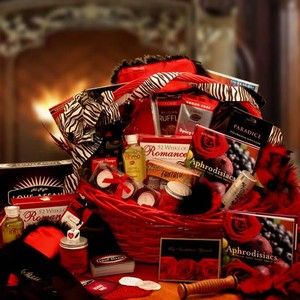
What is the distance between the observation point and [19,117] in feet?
12.8

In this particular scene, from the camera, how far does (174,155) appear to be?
0.79 m

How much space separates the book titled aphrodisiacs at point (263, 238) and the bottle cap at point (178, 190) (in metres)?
0.07

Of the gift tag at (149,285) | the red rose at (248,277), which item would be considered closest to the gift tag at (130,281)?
the gift tag at (149,285)

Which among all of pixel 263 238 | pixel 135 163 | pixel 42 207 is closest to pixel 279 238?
pixel 263 238

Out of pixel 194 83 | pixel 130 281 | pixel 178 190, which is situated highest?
pixel 194 83

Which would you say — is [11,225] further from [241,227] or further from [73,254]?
[241,227]

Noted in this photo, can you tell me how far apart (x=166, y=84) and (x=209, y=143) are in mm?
120

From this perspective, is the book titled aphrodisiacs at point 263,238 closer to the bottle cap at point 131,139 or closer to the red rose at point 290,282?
the red rose at point 290,282

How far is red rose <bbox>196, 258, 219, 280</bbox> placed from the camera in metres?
0.70

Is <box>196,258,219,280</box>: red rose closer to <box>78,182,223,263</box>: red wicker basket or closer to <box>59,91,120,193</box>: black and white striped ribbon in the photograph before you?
<box>78,182,223,263</box>: red wicker basket

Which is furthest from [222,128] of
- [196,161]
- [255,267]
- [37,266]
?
[37,266]

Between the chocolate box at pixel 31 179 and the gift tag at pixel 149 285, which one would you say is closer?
the gift tag at pixel 149 285

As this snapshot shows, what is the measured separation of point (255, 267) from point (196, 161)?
165mm

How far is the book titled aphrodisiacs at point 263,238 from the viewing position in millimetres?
670
